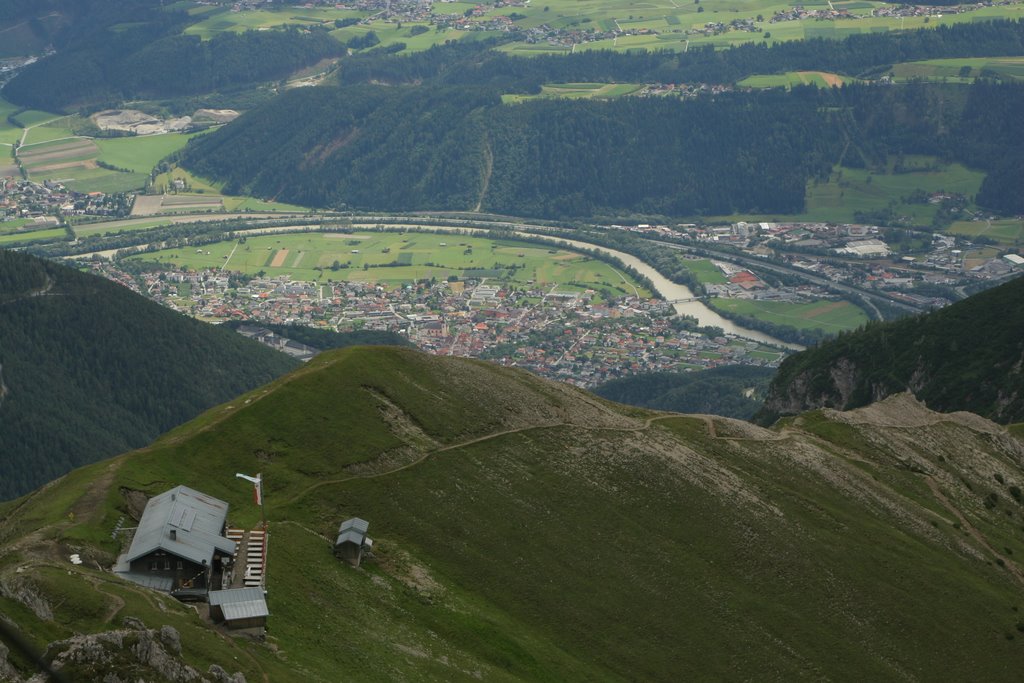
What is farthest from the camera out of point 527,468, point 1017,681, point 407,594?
point 527,468

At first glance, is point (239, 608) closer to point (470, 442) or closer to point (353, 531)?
point (353, 531)

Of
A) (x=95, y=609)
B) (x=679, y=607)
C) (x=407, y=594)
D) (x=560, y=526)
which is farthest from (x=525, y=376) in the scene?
(x=95, y=609)

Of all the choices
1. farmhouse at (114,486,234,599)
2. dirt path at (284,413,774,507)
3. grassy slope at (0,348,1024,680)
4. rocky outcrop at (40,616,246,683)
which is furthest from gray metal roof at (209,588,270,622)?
dirt path at (284,413,774,507)

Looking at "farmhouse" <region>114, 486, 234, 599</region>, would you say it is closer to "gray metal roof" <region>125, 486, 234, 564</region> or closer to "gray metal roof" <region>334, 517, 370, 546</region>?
"gray metal roof" <region>125, 486, 234, 564</region>

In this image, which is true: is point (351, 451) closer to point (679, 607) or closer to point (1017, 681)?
point (679, 607)

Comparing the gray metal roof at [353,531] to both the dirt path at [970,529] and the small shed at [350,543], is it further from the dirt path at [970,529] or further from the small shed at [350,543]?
the dirt path at [970,529]

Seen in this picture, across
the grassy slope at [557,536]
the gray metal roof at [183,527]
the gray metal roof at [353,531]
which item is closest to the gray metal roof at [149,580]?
the gray metal roof at [183,527]
